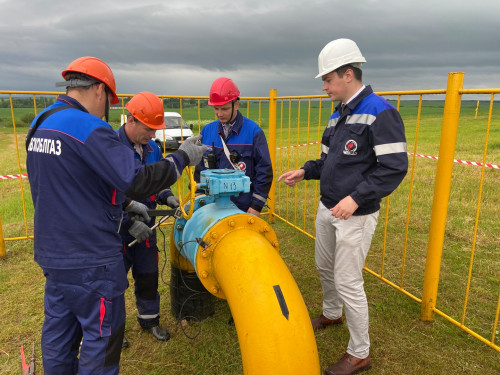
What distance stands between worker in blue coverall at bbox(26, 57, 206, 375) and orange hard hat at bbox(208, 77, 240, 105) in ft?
3.90

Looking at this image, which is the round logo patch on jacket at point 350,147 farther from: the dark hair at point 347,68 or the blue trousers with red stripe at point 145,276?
the blue trousers with red stripe at point 145,276

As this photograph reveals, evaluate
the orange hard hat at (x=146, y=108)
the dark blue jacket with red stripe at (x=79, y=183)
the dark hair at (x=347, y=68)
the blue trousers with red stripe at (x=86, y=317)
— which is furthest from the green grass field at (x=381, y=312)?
the orange hard hat at (x=146, y=108)

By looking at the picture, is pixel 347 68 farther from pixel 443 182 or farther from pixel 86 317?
pixel 86 317

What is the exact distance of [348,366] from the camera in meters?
2.72

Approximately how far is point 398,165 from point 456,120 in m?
0.98

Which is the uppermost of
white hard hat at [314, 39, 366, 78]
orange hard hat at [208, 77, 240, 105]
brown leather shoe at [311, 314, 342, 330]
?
white hard hat at [314, 39, 366, 78]

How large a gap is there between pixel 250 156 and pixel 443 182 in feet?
5.64

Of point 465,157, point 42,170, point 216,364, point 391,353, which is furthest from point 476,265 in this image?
point 465,157

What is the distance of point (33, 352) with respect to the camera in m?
3.00

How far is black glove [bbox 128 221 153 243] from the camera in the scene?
259 cm

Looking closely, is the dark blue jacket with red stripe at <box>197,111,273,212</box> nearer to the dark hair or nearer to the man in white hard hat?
the man in white hard hat

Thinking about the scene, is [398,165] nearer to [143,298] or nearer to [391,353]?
[391,353]

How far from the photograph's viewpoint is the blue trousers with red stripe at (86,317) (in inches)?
78.7

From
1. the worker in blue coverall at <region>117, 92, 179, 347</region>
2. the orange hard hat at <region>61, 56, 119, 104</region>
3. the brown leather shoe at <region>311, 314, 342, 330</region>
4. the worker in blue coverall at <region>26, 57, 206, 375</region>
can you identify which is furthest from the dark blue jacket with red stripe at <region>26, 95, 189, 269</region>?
the brown leather shoe at <region>311, 314, 342, 330</region>
